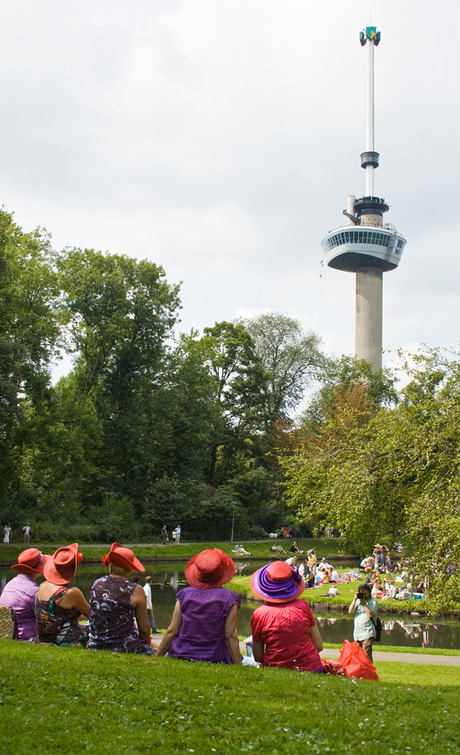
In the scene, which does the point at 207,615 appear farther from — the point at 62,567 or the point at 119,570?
the point at 62,567

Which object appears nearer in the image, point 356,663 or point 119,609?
point 119,609

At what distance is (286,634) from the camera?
6668 millimetres

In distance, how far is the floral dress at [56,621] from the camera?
23.3 ft

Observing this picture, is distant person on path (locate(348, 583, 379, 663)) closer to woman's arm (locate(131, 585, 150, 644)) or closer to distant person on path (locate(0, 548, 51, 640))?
woman's arm (locate(131, 585, 150, 644))

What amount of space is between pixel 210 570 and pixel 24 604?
3.08 meters

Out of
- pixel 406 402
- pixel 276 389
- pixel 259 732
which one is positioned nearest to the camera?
pixel 259 732

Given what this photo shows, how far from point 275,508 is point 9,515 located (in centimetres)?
2362

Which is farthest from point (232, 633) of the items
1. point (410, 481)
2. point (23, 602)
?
point (410, 481)

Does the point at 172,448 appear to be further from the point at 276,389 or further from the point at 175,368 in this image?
the point at 276,389

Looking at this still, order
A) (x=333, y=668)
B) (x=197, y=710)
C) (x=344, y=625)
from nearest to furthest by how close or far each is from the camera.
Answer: (x=197, y=710) → (x=333, y=668) → (x=344, y=625)

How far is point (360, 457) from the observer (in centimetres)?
1605

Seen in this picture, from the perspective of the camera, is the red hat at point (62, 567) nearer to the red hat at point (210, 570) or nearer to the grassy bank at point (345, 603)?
the red hat at point (210, 570)

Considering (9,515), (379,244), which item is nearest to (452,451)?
(9,515)

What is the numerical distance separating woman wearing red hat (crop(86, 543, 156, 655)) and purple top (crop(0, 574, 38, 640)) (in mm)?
1294
